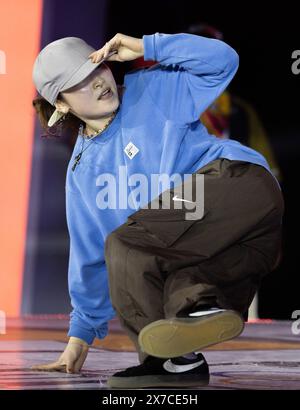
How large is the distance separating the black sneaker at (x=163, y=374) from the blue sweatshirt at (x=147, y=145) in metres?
0.37

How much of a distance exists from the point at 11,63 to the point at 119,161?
265 centimetres

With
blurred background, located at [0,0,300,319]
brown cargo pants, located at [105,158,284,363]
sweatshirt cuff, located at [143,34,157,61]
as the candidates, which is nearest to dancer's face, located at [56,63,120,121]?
sweatshirt cuff, located at [143,34,157,61]

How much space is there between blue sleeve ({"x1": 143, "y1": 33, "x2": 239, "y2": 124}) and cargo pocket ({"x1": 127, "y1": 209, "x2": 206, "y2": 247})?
234 millimetres

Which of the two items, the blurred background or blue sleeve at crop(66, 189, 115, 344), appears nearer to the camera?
blue sleeve at crop(66, 189, 115, 344)

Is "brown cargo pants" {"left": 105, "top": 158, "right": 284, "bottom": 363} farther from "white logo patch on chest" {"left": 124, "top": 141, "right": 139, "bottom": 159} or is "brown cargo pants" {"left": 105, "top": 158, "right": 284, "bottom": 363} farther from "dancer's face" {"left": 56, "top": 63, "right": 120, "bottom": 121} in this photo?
"dancer's face" {"left": 56, "top": 63, "right": 120, "bottom": 121}

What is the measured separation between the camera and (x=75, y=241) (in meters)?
1.95

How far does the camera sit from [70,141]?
14.3 feet

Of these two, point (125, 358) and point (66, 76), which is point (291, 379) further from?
point (66, 76)

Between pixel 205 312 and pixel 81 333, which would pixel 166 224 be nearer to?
pixel 205 312

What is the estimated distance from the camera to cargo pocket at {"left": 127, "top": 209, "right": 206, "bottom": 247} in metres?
1.65

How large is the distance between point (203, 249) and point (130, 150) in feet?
0.99
